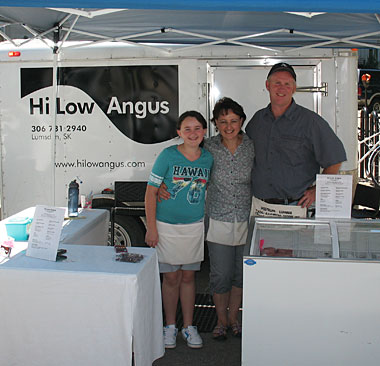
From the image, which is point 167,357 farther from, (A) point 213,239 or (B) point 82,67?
(B) point 82,67

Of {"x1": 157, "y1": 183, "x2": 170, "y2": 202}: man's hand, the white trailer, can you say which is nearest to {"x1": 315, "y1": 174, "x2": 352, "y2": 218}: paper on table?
{"x1": 157, "y1": 183, "x2": 170, "y2": 202}: man's hand

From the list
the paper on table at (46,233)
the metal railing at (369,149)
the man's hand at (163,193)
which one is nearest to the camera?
the paper on table at (46,233)

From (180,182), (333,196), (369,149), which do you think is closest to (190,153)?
(180,182)

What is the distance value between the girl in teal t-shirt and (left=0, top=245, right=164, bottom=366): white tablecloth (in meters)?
0.78

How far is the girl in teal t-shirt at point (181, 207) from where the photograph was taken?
3373 mm

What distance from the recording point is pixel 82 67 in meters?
5.30

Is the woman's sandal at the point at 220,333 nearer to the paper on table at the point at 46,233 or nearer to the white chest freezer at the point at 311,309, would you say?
the white chest freezer at the point at 311,309

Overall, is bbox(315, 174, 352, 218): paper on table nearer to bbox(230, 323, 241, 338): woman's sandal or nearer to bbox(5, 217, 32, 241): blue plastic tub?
bbox(230, 323, 241, 338): woman's sandal

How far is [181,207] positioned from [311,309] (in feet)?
4.04

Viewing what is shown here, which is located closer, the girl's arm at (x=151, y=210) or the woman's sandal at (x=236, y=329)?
the girl's arm at (x=151, y=210)

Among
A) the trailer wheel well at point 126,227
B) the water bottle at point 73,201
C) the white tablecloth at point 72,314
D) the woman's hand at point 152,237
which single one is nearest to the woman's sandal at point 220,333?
the woman's hand at point 152,237

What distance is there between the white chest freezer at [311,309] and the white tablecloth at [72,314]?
58 centimetres

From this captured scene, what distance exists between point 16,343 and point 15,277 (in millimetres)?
342

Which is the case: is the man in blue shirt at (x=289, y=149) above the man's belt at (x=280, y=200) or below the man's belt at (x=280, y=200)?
above
